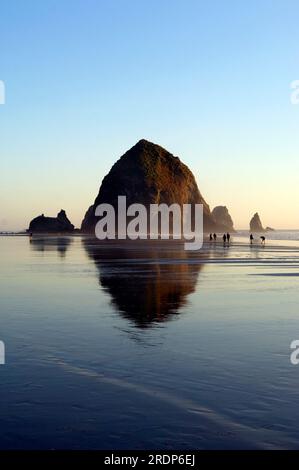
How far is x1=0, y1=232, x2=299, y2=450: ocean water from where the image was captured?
7004mm

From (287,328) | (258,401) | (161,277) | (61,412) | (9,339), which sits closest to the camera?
(61,412)

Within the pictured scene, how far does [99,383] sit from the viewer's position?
365 inches

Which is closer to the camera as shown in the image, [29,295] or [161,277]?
[29,295]

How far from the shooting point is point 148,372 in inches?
398

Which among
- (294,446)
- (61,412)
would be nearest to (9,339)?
(61,412)

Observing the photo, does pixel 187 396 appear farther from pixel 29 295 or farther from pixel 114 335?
pixel 29 295

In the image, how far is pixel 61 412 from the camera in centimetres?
777

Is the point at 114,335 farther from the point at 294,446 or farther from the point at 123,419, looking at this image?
the point at 294,446

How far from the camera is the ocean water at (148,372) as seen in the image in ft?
23.0

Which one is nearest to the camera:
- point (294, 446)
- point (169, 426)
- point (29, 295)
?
point (294, 446)

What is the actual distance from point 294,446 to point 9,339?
26.7ft

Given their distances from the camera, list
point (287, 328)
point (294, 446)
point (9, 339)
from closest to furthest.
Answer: point (294, 446)
point (9, 339)
point (287, 328)

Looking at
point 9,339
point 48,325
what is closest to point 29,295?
point 48,325

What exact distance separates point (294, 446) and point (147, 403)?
242 centimetres
